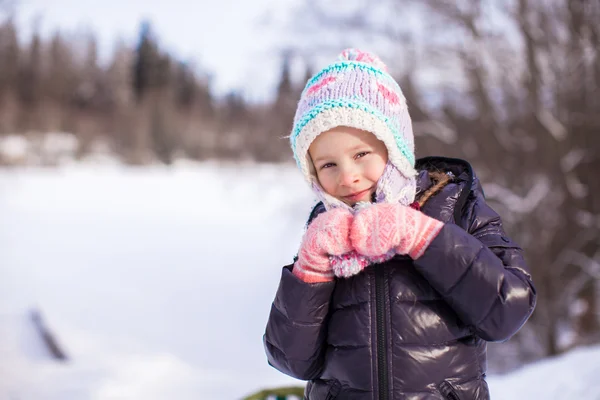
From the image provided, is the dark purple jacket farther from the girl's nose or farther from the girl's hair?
the girl's nose

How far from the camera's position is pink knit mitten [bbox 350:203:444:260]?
1.14m

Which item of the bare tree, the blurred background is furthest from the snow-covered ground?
the bare tree

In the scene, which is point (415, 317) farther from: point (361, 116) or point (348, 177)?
point (361, 116)

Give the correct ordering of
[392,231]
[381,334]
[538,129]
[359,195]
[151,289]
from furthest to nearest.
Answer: [151,289] < [538,129] < [359,195] < [381,334] < [392,231]

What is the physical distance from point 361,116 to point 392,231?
36 cm

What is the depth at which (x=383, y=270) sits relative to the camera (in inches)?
50.6

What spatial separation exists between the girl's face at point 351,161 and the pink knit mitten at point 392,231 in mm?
166

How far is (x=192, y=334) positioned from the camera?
24.1 feet

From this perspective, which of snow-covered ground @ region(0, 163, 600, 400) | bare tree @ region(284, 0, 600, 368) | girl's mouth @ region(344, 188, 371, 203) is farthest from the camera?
bare tree @ region(284, 0, 600, 368)

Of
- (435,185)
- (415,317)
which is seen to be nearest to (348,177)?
(435,185)

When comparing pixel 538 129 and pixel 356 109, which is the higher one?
pixel 538 129

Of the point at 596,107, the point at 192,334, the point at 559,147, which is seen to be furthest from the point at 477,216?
the point at 596,107

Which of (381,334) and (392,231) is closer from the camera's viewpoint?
(392,231)

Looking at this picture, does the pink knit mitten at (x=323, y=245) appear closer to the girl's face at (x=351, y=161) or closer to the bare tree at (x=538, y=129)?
the girl's face at (x=351, y=161)
